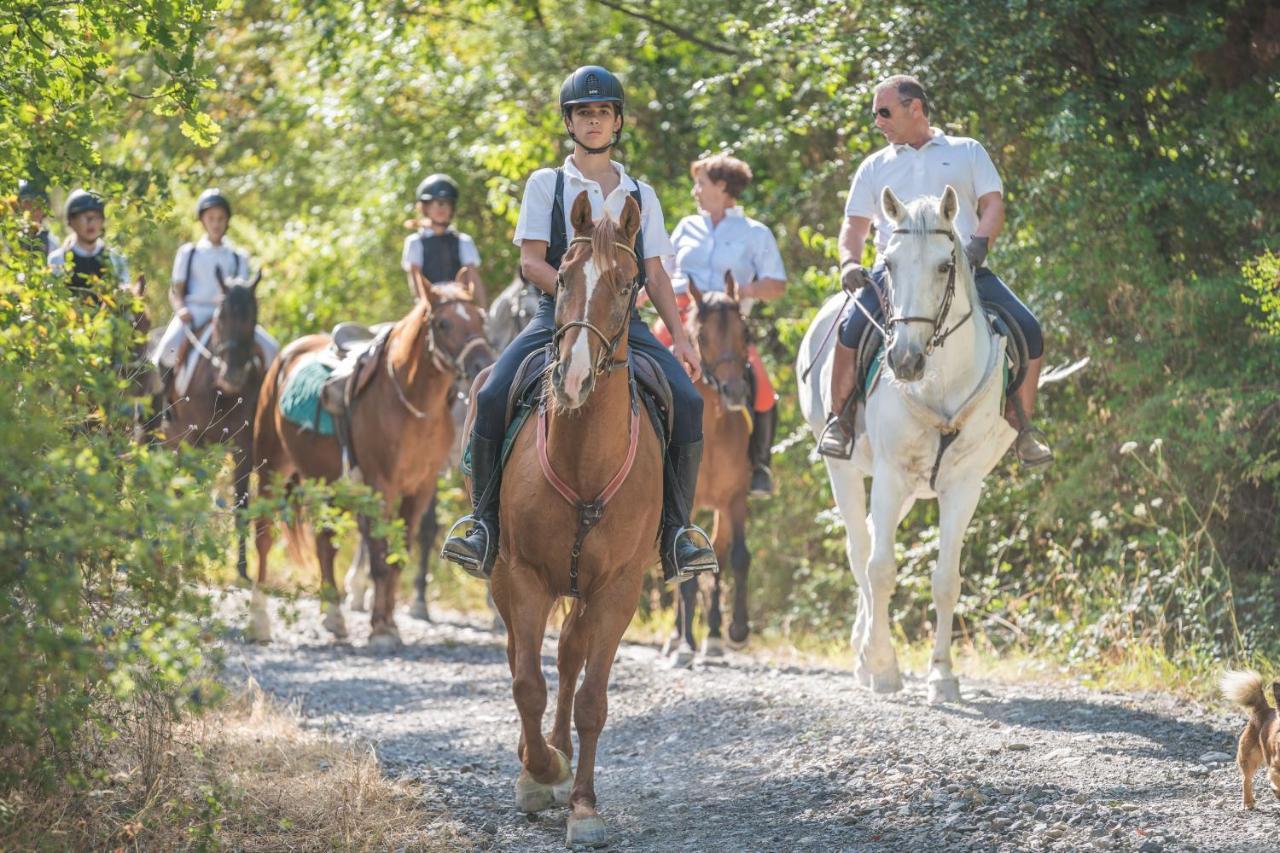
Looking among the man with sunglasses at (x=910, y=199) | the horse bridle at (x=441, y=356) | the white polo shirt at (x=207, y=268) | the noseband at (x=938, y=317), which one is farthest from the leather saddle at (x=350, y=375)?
the noseband at (x=938, y=317)

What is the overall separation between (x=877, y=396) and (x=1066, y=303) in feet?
10.7

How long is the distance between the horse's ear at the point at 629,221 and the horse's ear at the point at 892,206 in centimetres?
265

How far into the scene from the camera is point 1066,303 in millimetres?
12250

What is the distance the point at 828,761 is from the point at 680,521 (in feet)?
4.87

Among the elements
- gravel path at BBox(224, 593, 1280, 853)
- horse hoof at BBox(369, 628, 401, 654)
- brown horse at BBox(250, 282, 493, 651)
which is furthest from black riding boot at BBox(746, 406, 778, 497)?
horse hoof at BBox(369, 628, 401, 654)

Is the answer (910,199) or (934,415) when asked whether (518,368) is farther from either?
(910,199)

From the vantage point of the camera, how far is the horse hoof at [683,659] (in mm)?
11758

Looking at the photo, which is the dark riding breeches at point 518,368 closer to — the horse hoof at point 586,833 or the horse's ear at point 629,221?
the horse's ear at point 629,221

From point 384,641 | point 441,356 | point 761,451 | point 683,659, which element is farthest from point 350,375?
point 683,659

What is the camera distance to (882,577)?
966cm

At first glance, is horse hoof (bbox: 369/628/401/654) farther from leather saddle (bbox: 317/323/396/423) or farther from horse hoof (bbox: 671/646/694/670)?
horse hoof (bbox: 671/646/694/670)

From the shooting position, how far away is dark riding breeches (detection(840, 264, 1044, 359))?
9.64 meters

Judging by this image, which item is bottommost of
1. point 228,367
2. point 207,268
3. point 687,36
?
point 228,367

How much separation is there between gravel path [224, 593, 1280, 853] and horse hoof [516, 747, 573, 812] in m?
0.06
